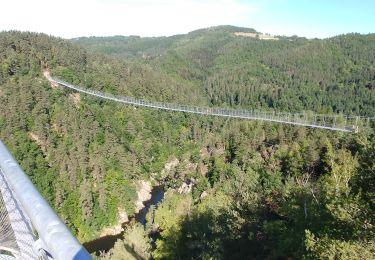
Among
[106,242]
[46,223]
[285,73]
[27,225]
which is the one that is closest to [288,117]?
[106,242]

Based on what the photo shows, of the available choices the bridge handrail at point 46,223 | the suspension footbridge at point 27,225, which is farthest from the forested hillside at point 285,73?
the bridge handrail at point 46,223

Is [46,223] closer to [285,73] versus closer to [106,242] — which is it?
[106,242]

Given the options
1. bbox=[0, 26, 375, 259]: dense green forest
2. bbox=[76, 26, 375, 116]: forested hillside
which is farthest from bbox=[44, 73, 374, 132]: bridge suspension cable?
bbox=[76, 26, 375, 116]: forested hillside

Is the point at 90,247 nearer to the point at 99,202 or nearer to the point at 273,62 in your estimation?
the point at 99,202

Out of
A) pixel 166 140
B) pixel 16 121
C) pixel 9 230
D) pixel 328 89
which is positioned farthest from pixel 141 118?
pixel 328 89

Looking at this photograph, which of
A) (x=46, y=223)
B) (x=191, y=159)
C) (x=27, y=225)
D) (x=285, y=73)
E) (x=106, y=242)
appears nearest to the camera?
(x=46, y=223)

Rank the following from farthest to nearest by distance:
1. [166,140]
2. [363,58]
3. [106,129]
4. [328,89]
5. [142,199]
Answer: [363,58] < [328,89] < [166,140] < [106,129] < [142,199]
